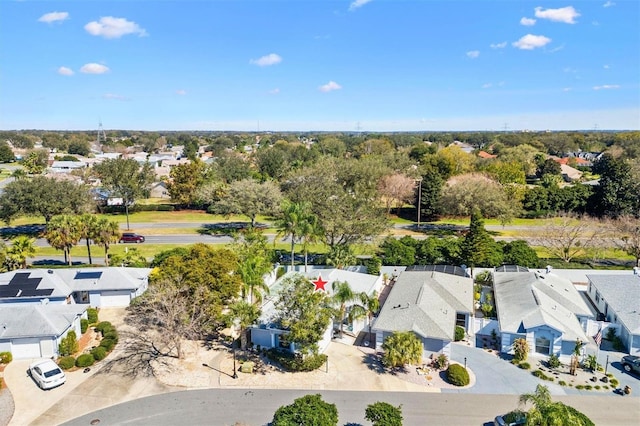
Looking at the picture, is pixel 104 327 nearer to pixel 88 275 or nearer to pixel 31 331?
pixel 31 331

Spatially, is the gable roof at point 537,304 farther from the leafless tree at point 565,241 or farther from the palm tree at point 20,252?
the palm tree at point 20,252

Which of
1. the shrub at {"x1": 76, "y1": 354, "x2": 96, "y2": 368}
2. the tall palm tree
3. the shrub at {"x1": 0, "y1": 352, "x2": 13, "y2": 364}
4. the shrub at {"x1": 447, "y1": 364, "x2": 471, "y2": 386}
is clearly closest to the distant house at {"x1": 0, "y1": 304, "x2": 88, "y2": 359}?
the shrub at {"x1": 0, "y1": 352, "x2": 13, "y2": 364}

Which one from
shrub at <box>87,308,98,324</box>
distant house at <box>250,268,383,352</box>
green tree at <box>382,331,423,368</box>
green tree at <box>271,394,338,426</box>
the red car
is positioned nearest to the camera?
green tree at <box>271,394,338,426</box>

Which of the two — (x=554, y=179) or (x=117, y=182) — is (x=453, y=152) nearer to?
(x=554, y=179)

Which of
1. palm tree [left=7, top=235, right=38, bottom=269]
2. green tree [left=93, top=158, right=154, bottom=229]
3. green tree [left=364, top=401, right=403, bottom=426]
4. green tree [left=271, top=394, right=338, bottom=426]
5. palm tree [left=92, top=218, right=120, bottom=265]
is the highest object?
green tree [left=93, top=158, right=154, bottom=229]

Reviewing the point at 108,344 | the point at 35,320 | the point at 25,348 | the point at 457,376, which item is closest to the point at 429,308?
the point at 457,376

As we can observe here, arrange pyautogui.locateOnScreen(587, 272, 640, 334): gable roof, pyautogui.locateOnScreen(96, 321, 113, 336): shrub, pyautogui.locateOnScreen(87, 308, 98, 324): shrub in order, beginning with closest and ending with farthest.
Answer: pyautogui.locateOnScreen(587, 272, 640, 334): gable roof
pyautogui.locateOnScreen(96, 321, 113, 336): shrub
pyautogui.locateOnScreen(87, 308, 98, 324): shrub

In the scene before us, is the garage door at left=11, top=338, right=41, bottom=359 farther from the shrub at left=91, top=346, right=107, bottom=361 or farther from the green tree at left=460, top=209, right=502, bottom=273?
the green tree at left=460, top=209, right=502, bottom=273

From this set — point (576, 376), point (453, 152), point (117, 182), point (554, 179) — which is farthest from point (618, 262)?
point (117, 182)
